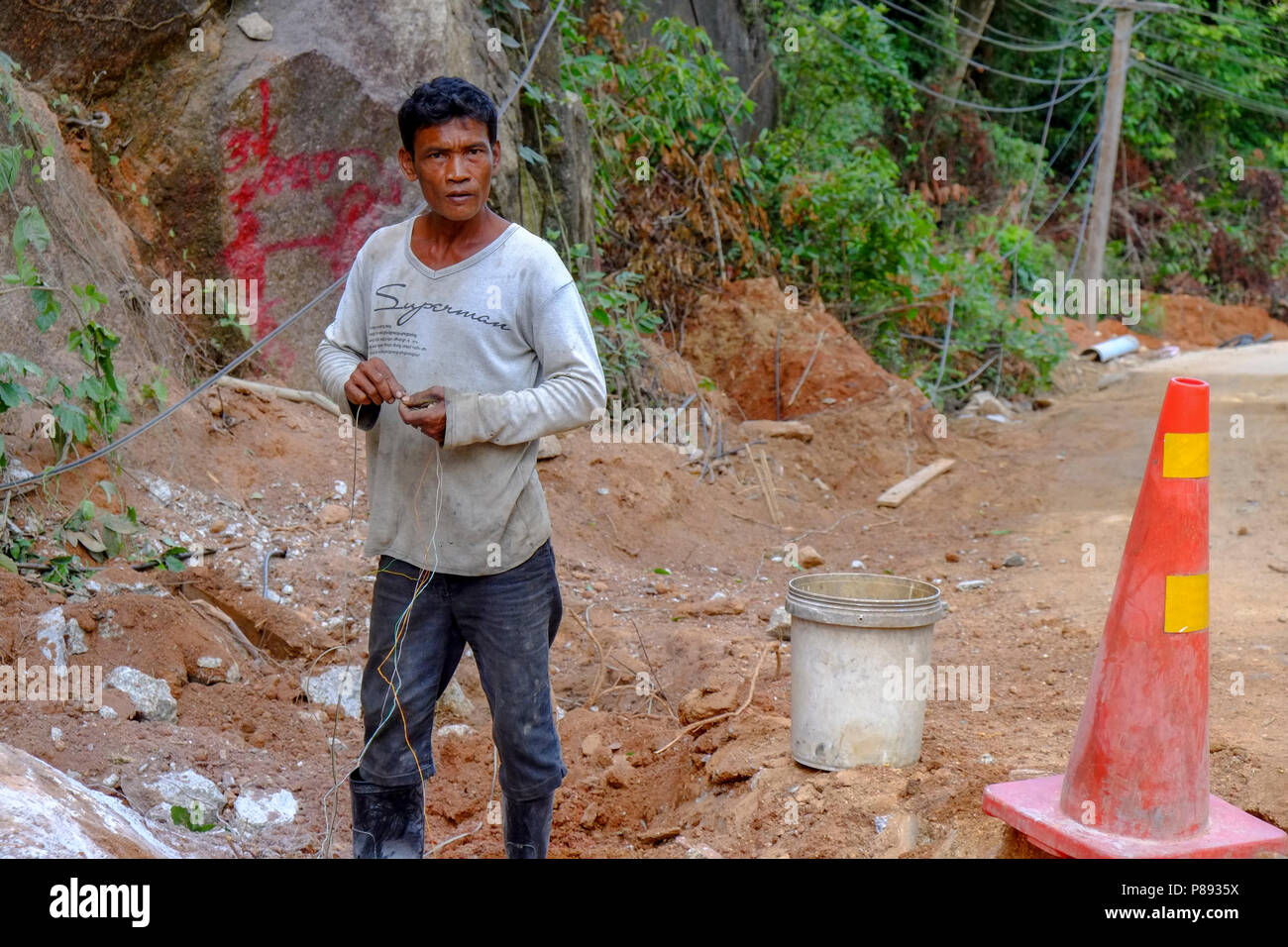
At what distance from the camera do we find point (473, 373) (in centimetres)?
269

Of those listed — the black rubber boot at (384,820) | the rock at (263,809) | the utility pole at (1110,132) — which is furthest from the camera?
the utility pole at (1110,132)

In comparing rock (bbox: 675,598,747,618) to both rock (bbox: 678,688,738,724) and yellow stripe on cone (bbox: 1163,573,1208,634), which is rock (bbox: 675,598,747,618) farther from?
yellow stripe on cone (bbox: 1163,573,1208,634)

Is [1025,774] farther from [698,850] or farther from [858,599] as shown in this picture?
[698,850]

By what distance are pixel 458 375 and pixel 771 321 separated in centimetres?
753

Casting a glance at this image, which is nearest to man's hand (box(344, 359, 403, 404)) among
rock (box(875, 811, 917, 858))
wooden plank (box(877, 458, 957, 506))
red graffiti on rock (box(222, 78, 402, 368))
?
rock (box(875, 811, 917, 858))

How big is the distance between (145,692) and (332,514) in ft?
5.55

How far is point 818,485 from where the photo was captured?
8602 mm

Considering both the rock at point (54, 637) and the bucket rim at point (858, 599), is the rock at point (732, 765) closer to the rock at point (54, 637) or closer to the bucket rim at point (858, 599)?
the bucket rim at point (858, 599)

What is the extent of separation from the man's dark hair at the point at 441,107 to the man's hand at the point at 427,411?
0.56 meters

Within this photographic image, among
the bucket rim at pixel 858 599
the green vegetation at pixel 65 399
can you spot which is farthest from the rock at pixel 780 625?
the green vegetation at pixel 65 399

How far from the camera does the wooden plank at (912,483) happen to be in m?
8.43

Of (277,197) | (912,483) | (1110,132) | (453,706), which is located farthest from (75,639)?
(1110,132)

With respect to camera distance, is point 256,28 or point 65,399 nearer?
point 65,399

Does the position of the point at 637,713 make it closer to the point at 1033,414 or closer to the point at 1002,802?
the point at 1002,802
